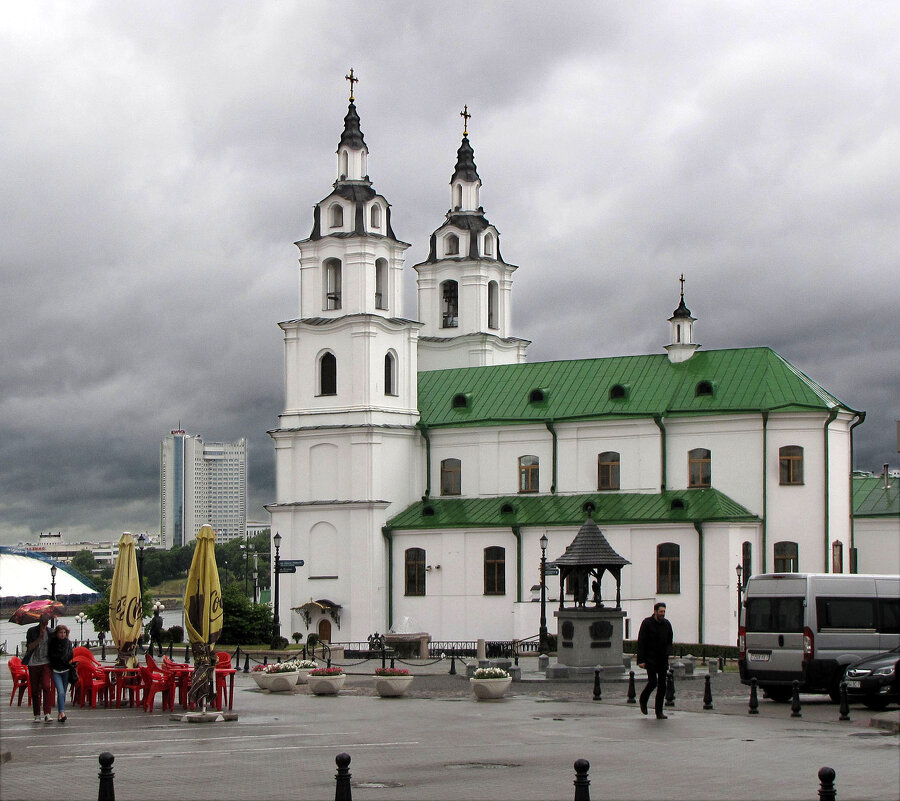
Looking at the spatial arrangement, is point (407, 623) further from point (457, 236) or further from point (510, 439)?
point (457, 236)

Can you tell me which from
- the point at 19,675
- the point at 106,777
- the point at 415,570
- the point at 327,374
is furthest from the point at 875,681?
the point at 327,374

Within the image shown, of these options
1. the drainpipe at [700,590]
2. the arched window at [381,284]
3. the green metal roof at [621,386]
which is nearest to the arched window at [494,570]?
the green metal roof at [621,386]

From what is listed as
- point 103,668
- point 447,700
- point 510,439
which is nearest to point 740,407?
point 510,439

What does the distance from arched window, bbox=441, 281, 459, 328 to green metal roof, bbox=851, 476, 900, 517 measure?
74.5 ft

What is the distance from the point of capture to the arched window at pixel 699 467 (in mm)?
57625

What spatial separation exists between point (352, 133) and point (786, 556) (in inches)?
1089

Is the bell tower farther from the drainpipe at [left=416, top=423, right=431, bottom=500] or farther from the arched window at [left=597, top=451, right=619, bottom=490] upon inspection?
the arched window at [left=597, top=451, right=619, bottom=490]

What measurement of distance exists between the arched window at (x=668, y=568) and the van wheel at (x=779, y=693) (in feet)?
89.0

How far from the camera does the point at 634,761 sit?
17.6 meters

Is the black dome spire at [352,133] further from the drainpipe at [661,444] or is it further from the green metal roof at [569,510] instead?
the drainpipe at [661,444]

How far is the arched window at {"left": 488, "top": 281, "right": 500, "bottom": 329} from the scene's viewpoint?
237ft

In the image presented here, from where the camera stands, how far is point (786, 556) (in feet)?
181

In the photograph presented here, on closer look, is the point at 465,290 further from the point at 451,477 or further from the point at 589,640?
the point at 589,640

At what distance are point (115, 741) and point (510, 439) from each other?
42743 mm
